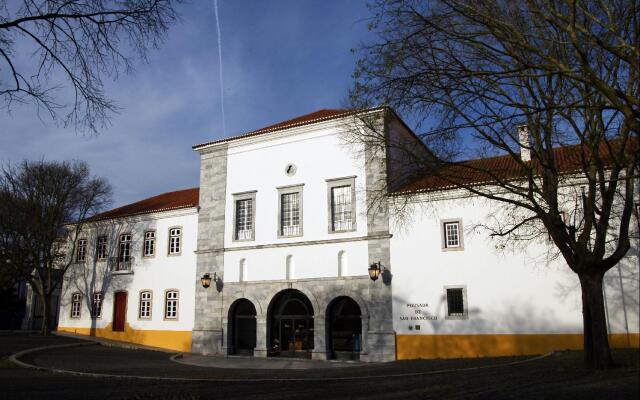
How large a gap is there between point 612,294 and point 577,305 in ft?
3.55

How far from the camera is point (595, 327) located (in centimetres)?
1209

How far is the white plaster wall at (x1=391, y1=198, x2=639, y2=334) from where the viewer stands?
56.5 ft

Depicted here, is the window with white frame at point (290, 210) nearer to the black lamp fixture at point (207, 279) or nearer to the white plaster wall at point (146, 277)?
the black lamp fixture at point (207, 279)

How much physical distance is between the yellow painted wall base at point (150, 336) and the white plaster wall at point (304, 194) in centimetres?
384

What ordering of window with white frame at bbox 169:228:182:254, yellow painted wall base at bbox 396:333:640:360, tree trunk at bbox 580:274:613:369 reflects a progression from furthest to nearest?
window with white frame at bbox 169:228:182:254 < yellow painted wall base at bbox 396:333:640:360 < tree trunk at bbox 580:274:613:369

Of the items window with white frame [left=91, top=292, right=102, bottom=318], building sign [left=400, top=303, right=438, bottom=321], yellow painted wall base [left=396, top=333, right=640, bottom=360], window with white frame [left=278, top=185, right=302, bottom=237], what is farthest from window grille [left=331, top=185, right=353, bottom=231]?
window with white frame [left=91, top=292, right=102, bottom=318]

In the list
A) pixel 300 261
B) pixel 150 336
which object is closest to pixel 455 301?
pixel 300 261

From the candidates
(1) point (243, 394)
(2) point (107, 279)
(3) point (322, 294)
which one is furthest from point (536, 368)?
(2) point (107, 279)

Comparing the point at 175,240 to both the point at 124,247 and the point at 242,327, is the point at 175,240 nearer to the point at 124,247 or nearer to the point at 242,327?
the point at 124,247

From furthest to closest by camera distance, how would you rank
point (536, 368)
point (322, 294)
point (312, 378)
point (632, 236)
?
point (322, 294) < point (632, 236) < point (312, 378) < point (536, 368)

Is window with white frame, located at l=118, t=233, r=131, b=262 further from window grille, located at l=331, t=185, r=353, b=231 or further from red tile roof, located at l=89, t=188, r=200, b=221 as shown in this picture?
window grille, located at l=331, t=185, r=353, b=231

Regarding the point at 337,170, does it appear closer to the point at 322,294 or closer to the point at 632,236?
the point at 322,294

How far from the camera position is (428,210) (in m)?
20.1

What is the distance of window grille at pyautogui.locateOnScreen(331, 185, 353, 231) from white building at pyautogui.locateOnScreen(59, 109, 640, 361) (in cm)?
5
